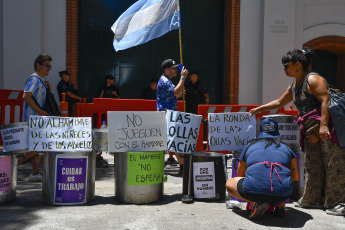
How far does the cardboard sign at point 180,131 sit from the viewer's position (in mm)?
5473

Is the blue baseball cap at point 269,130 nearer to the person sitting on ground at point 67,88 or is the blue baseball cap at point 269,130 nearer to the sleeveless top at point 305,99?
the sleeveless top at point 305,99

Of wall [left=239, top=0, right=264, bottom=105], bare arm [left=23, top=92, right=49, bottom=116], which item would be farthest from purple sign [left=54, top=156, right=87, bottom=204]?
wall [left=239, top=0, right=264, bottom=105]

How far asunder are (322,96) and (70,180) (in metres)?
3.49

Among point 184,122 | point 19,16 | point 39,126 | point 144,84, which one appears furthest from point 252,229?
point 19,16

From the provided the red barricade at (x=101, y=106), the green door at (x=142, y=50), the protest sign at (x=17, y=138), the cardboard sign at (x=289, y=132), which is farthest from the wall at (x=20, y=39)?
the cardboard sign at (x=289, y=132)

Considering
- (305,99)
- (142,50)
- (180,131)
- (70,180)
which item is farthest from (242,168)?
(142,50)

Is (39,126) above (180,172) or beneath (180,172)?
above

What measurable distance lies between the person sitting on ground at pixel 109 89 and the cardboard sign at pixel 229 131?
559cm

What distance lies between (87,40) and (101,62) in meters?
0.79

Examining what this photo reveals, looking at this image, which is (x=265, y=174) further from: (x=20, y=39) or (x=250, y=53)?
(x=20, y=39)

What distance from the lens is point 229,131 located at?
223 inches

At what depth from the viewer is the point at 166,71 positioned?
22.3ft

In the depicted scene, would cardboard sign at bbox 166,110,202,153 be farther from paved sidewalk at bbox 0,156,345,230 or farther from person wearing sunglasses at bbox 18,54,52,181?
person wearing sunglasses at bbox 18,54,52,181

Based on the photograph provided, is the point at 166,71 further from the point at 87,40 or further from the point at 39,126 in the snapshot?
the point at 87,40
